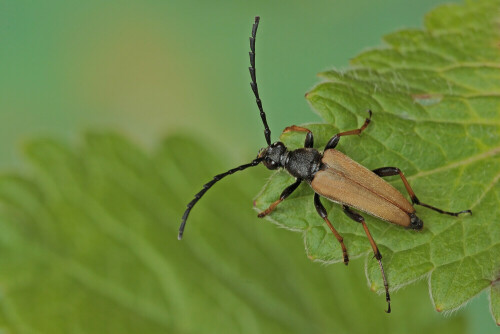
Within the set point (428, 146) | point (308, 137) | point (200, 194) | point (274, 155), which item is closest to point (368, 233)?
point (428, 146)

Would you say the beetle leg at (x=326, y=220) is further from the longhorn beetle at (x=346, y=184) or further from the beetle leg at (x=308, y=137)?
the beetle leg at (x=308, y=137)

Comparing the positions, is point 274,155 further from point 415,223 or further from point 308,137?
point 415,223

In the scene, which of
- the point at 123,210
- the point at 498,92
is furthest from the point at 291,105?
the point at 498,92

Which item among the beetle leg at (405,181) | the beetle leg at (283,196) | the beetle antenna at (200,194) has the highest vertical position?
the beetle antenna at (200,194)

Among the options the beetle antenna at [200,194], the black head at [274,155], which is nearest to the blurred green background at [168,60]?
the black head at [274,155]

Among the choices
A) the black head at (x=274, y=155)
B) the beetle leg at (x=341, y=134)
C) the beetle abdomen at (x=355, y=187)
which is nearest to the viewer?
the beetle leg at (x=341, y=134)

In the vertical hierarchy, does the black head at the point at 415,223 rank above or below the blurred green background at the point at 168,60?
below
